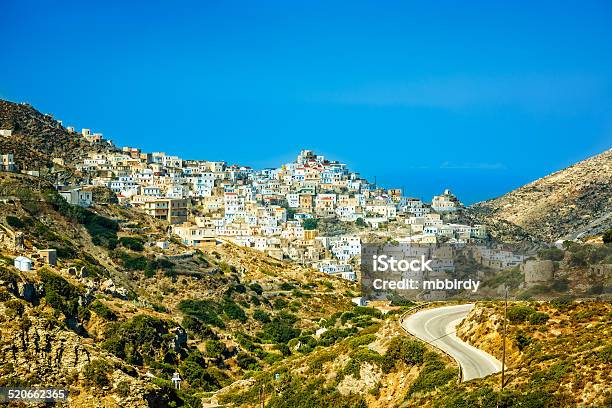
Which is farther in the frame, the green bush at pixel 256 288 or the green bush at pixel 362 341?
the green bush at pixel 256 288

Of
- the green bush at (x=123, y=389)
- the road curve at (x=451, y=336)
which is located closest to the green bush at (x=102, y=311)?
the green bush at (x=123, y=389)

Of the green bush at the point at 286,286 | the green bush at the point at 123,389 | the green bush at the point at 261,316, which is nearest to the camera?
the green bush at the point at 123,389

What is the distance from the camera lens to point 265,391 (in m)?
29.9

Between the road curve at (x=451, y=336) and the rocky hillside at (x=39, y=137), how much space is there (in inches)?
2194

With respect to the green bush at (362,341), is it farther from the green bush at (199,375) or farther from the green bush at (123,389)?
the green bush at (199,375)

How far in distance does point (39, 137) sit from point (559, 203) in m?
54.0

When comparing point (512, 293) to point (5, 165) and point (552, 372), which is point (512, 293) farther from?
point (5, 165)

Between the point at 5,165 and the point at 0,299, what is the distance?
42679 millimetres

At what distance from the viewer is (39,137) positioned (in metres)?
92.3

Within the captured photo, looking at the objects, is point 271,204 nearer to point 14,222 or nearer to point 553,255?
point 14,222

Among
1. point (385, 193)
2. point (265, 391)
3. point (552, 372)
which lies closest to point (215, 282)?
point (265, 391)

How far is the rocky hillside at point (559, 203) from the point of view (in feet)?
304

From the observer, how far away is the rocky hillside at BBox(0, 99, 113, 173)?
84.4m


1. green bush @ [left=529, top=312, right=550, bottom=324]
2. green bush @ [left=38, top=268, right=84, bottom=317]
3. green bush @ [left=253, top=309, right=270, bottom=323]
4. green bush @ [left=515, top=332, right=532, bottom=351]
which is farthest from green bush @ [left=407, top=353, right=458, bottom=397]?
green bush @ [left=253, top=309, right=270, bottom=323]
